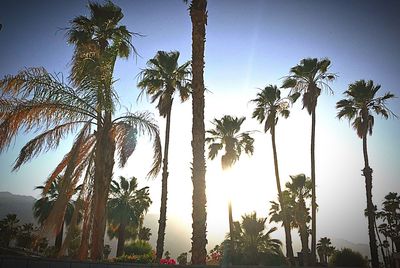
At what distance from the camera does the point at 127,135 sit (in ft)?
35.4

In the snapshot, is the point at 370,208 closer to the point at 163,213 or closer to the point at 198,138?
the point at 163,213

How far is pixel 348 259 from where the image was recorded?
21531mm

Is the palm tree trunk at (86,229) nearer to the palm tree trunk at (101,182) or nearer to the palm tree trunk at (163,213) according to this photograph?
the palm tree trunk at (101,182)

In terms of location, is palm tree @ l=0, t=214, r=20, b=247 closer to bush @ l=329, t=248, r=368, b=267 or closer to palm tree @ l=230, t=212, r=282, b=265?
palm tree @ l=230, t=212, r=282, b=265

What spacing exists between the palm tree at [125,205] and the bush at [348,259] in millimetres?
20698

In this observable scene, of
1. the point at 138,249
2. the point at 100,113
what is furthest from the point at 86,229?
the point at 138,249

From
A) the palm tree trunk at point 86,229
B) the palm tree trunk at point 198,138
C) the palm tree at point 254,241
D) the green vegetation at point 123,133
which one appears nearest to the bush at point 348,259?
the green vegetation at point 123,133

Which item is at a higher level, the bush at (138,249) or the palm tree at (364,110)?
→ the palm tree at (364,110)

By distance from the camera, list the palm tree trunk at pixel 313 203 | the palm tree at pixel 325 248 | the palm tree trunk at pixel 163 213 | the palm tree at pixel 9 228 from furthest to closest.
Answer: the palm tree at pixel 325 248 < the palm tree at pixel 9 228 < the palm tree trunk at pixel 313 203 < the palm tree trunk at pixel 163 213

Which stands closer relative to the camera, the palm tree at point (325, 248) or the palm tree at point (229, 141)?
the palm tree at point (229, 141)

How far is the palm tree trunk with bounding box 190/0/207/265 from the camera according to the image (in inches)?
304

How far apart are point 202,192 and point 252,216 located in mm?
20135

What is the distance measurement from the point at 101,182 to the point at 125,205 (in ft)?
81.8

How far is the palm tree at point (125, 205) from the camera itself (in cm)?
3184
